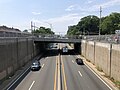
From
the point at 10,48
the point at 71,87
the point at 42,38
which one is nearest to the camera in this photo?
the point at 71,87

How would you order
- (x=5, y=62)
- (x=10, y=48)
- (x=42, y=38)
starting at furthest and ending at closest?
(x=42, y=38), (x=10, y=48), (x=5, y=62)

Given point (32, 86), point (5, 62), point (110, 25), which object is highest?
point (110, 25)

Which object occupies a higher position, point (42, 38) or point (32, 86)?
point (42, 38)

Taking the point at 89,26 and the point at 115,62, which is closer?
the point at 115,62

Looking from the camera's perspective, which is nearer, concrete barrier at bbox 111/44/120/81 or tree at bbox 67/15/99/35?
concrete barrier at bbox 111/44/120/81

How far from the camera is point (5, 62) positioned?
37281 millimetres

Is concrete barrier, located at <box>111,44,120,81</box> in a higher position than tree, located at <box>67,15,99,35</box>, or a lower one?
lower

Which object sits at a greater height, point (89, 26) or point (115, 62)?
point (89, 26)

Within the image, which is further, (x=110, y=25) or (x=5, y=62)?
(x=110, y=25)

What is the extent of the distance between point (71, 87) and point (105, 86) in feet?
14.3

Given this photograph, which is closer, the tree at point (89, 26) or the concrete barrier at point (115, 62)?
the concrete barrier at point (115, 62)

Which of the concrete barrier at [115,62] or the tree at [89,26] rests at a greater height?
the tree at [89,26]

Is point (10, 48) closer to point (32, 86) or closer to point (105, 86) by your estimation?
point (32, 86)

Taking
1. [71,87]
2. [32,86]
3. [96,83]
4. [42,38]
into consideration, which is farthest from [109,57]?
[42,38]
